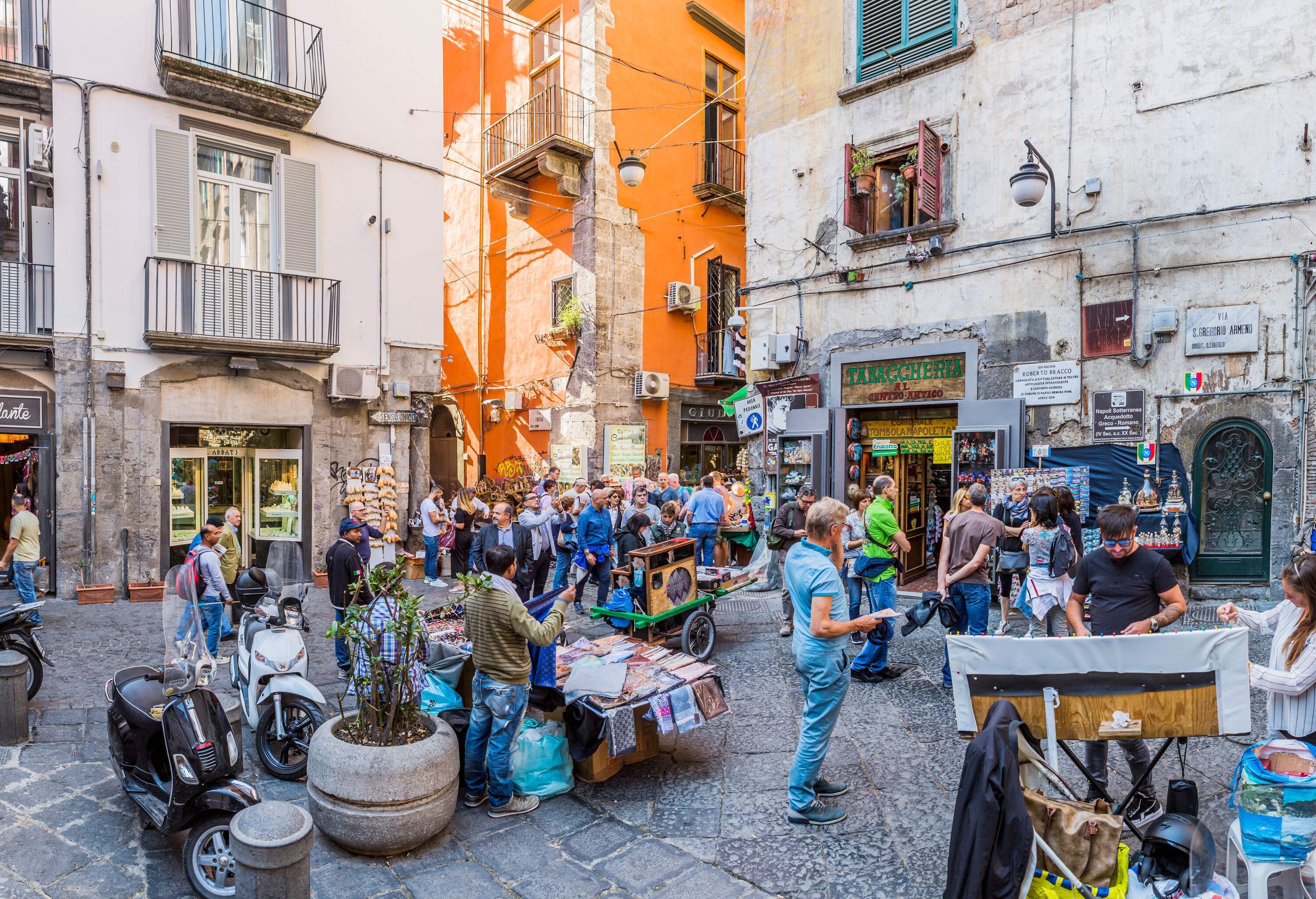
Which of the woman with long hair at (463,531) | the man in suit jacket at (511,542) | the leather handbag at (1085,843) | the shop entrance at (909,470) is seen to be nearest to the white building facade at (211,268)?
the woman with long hair at (463,531)

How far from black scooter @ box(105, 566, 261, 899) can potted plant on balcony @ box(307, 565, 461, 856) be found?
40 cm

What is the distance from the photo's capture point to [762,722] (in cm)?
585

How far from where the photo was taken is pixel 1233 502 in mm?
8570

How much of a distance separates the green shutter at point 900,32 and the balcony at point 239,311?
28.5ft

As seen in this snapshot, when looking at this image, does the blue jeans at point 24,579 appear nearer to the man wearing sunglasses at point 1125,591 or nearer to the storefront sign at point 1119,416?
the man wearing sunglasses at point 1125,591

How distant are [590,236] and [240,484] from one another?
8311 mm

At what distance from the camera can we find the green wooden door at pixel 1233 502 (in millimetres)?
8391

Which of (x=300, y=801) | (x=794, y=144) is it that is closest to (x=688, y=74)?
(x=794, y=144)

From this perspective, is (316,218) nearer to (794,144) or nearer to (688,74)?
(794,144)

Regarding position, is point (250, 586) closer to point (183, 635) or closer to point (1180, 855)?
point (183, 635)

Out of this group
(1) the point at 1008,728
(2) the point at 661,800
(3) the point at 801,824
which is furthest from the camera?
(2) the point at 661,800

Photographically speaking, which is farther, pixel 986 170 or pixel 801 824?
pixel 986 170

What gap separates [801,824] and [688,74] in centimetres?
1763

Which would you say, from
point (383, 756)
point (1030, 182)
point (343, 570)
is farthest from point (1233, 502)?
point (343, 570)
